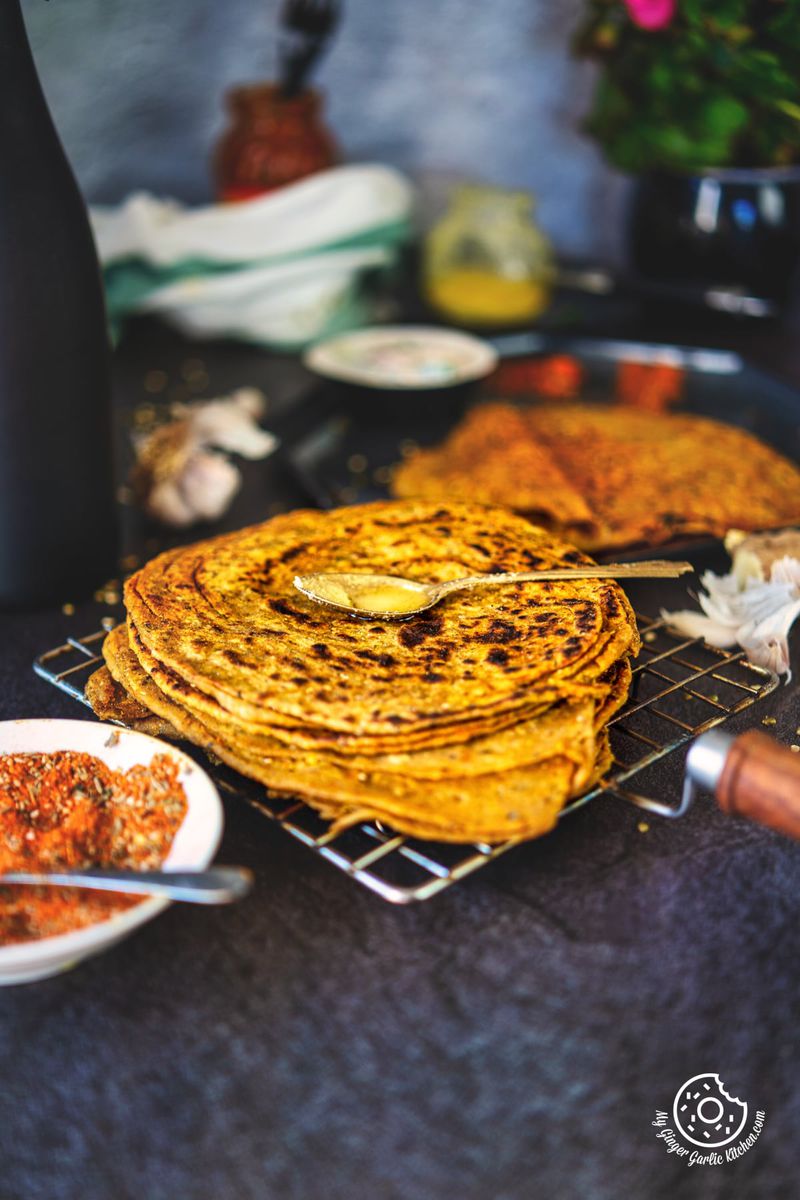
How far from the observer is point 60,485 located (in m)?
1.43

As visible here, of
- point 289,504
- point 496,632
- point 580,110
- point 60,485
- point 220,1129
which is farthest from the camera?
point 580,110

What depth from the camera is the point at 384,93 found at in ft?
9.88

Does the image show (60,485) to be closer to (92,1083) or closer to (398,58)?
(92,1083)

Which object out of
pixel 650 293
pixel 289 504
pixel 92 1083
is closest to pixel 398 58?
pixel 650 293

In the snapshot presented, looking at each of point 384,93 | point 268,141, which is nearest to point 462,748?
point 268,141

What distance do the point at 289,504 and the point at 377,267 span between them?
0.95m

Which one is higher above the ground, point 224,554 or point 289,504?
point 224,554

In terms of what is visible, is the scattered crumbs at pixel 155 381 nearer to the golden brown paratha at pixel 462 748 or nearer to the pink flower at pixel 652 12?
the pink flower at pixel 652 12

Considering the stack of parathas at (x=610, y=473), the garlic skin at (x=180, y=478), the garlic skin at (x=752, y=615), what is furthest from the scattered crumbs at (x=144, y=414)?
the garlic skin at (x=752, y=615)

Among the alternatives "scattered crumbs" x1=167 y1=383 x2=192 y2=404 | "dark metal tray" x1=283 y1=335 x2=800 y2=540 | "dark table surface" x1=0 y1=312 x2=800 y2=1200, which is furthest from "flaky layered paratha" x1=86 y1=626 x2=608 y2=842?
"scattered crumbs" x1=167 y1=383 x2=192 y2=404

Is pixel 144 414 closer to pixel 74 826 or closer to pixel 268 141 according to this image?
pixel 268 141

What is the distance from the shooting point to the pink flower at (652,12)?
2102 mm

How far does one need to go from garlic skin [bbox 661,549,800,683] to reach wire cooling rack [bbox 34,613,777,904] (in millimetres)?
21

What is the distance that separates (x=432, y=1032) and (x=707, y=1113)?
0.21 m
